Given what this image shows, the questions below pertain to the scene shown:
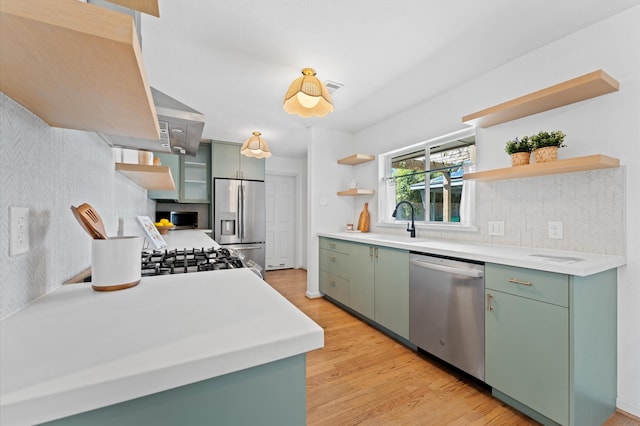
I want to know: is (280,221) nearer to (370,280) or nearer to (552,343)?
(370,280)

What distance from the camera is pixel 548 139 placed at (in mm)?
1766

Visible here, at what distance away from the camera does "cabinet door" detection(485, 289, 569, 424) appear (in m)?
1.39

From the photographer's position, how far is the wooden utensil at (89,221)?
0.81 m

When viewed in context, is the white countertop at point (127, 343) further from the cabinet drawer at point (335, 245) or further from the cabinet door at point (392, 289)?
the cabinet drawer at point (335, 245)

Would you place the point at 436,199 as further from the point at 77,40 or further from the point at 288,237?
the point at 288,237

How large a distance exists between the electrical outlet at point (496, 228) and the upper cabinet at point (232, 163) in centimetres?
388

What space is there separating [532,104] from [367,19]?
125 centimetres

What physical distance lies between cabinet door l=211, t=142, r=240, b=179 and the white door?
1043 millimetres

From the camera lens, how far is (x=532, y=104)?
1842 millimetres

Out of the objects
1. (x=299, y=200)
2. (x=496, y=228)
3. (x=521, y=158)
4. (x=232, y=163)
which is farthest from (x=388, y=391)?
(x=299, y=200)

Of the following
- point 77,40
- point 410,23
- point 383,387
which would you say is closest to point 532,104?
point 410,23

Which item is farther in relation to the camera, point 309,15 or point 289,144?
point 289,144

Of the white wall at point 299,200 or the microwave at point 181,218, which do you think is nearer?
the microwave at point 181,218

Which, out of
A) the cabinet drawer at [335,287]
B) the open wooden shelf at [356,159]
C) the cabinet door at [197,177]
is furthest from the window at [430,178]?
the cabinet door at [197,177]
